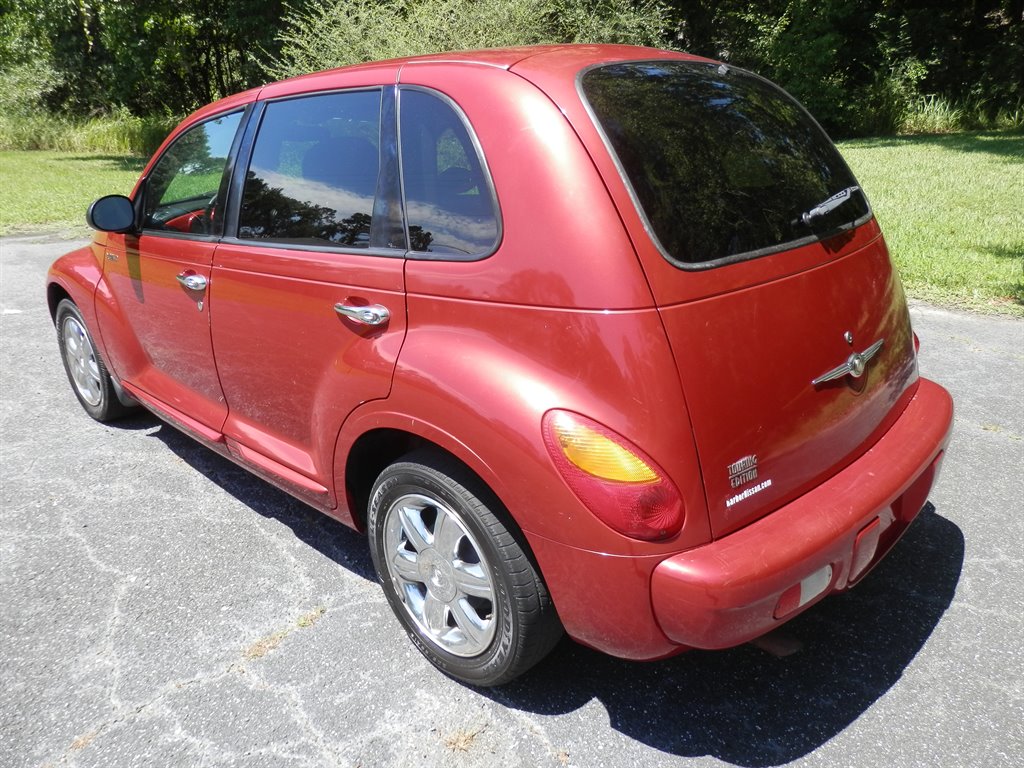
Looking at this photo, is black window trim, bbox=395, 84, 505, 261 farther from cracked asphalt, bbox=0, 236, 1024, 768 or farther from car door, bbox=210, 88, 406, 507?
cracked asphalt, bbox=0, 236, 1024, 768

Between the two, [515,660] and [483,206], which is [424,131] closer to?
[483,206]

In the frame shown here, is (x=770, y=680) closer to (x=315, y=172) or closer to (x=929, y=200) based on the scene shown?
(x=315, y=172)

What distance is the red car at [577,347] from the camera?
1.95 m

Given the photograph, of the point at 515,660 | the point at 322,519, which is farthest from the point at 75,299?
the point at 515,660

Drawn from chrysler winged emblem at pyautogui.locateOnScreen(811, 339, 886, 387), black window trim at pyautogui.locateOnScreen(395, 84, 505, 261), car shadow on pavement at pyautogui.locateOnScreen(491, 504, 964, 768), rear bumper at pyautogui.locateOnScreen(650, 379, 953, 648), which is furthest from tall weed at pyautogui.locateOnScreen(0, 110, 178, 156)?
rear bumper at pyautogui.locateOnScreen(650, 379, 953, 648)

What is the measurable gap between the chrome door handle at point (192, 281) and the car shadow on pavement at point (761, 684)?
191 centimetres

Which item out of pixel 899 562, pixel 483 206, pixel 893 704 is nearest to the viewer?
pixel 483 206

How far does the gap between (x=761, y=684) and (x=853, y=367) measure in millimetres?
1023

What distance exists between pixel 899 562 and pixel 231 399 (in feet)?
8.90

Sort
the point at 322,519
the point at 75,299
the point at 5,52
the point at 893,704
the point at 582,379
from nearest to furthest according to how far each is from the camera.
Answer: the point at 582,379 → the point at 893,704 → the point at 322,519 → the point at 75,299 → the point at 5,52

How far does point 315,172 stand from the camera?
2.78 m

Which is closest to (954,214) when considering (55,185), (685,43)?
(55,185)

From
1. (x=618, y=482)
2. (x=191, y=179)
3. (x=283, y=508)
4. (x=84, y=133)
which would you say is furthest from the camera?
(x=84, y=133)

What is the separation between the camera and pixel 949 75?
22.2 meters
